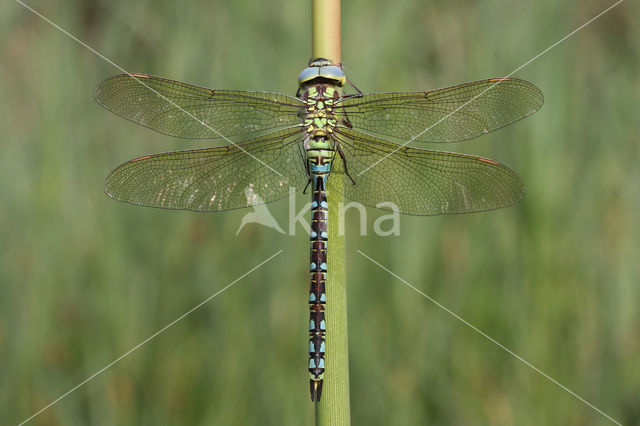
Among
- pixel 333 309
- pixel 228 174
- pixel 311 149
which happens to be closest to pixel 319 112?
pixel 311 149

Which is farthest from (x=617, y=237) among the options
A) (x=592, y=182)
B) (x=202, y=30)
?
(x=202, y=30)

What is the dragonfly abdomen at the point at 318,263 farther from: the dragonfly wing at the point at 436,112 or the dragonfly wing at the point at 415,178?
the dragonfly wing at the point at 436,112

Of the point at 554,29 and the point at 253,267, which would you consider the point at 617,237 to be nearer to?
the point at 554,29

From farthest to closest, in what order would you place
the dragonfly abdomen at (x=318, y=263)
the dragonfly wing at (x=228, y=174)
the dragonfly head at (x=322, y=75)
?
the dragonfly wing at (x=228, y=174) < the dragonfly head at (x=322, y=75) < the dragonfly abdomen at (x=318, y=263)

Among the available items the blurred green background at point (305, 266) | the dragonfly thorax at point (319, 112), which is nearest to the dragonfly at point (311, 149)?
the dragonfly thorax at point (319, 112)

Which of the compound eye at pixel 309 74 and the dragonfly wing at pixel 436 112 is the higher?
the compound eye at pixel 309 74

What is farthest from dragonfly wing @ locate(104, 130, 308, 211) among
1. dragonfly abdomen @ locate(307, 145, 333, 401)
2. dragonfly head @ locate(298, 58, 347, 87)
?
dragonfly head @ locate(298, 58, 347, 87)

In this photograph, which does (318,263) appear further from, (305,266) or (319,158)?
(305,266)
